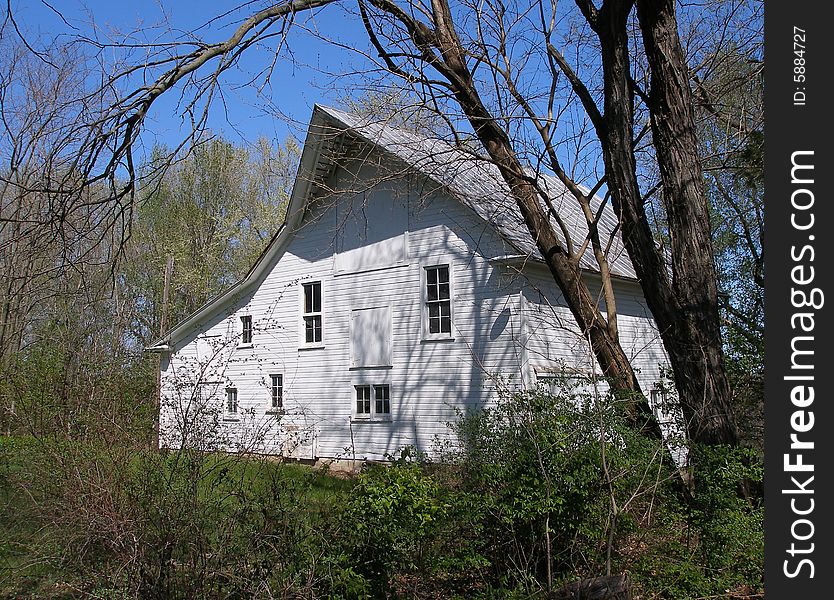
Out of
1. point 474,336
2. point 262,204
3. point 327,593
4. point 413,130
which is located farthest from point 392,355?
point 262,204

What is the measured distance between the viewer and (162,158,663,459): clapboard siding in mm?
14930

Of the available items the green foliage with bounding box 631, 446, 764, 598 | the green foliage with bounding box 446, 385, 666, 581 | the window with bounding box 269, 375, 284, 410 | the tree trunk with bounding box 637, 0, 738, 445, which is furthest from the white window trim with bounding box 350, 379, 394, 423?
the green foliage with bounding box 631, 446, 764, 598

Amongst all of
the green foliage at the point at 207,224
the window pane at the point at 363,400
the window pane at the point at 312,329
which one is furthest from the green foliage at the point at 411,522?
the green foliage at the point at 207,224

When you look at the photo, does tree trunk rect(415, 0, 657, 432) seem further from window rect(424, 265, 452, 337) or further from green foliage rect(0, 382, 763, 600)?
window rect(424, 265, 452, 337)

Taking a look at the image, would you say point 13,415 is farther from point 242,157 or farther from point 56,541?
point 242,157

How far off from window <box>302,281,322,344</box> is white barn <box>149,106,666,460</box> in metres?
0.05

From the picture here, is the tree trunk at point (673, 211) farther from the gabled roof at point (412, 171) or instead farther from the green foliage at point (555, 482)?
the gabled roof at point (412, 171)

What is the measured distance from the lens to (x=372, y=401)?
56.1 feet

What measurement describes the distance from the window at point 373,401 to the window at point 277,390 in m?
2.71

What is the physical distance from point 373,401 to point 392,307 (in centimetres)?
225

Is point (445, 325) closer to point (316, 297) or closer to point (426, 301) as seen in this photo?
point (426, 301)

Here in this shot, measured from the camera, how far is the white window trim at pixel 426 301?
1584cm

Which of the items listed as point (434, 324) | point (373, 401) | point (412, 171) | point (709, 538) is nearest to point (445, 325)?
point (434, 324)

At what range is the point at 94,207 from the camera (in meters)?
7.30
